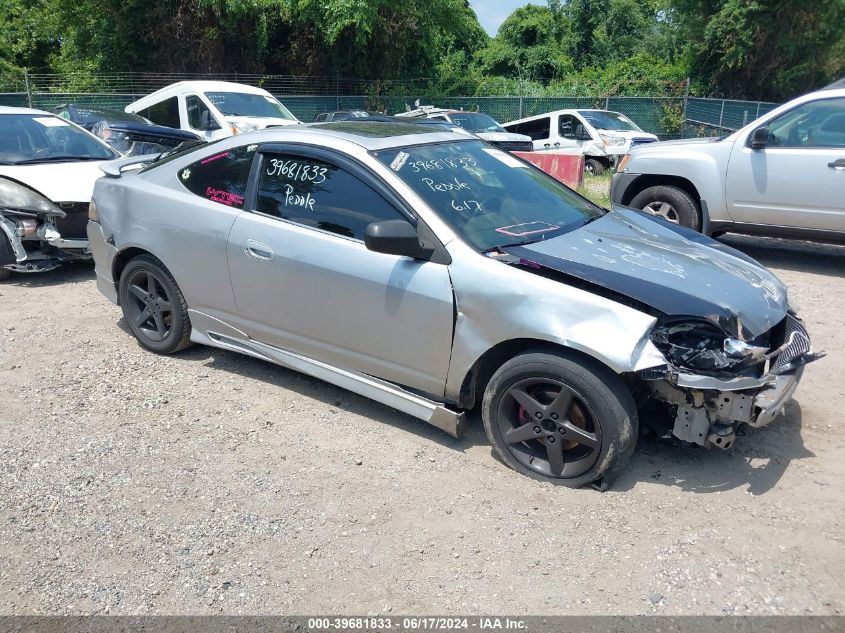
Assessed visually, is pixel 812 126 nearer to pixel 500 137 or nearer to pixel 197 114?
pixel 500 137

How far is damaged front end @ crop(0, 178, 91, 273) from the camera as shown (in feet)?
22.8

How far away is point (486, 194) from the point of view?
14.0 feet

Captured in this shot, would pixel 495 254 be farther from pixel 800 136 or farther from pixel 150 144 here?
pixel 150 144

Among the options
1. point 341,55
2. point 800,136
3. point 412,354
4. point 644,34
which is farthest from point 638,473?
point 644,34

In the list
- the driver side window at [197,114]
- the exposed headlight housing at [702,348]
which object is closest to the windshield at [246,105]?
the driver side window at [197,114]

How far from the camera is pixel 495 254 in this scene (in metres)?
3.76

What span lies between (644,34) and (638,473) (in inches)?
1547

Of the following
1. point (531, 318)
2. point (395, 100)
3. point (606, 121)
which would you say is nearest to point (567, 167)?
point (606, 121)

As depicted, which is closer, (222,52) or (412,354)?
(412,354)

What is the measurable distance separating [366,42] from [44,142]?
17.2m

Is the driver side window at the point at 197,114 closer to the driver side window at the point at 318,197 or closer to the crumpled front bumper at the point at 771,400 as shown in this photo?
the driver side window at the point at 318,197

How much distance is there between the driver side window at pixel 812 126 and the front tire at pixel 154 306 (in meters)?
6.24

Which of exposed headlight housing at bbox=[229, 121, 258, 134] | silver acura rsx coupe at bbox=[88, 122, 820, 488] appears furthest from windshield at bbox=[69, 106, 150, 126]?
silver acura rsx coupe at bbox=[88, 122, 820, 488]

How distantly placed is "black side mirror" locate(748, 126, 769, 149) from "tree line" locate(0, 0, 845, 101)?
640 inches
